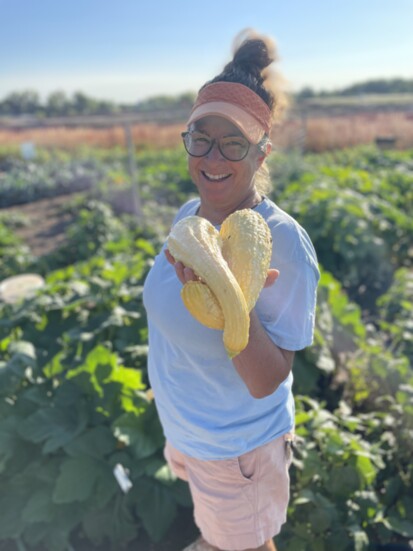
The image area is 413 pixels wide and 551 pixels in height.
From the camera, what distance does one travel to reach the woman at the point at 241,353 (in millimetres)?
1498

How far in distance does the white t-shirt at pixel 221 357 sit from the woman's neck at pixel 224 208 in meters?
0.04

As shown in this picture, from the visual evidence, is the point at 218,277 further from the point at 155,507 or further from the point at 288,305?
the point at 155,507

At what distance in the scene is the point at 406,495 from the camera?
8.77 ft

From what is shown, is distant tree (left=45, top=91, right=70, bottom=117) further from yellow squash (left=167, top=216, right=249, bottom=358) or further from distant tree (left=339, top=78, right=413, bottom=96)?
yellow squash (left=167, top=216, right=249, bottom=358)

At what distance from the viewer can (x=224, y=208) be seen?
1710 millimetres

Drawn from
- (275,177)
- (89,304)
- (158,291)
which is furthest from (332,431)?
(275,177)

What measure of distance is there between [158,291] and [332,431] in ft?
4.36

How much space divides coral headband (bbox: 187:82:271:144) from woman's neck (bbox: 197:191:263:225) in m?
0.17

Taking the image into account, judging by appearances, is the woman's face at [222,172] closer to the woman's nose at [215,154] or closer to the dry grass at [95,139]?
the woman's nose at [215,154]

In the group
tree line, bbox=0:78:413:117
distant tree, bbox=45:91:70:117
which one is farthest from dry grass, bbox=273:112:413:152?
distant tree, bbox=45:91:70:117

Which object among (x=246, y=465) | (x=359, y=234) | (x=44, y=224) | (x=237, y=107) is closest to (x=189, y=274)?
(x=237, y=107)

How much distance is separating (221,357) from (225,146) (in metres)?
0.64

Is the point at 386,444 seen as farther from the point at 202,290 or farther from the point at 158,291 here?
the point at 202,290

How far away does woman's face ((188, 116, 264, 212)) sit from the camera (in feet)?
5.35
